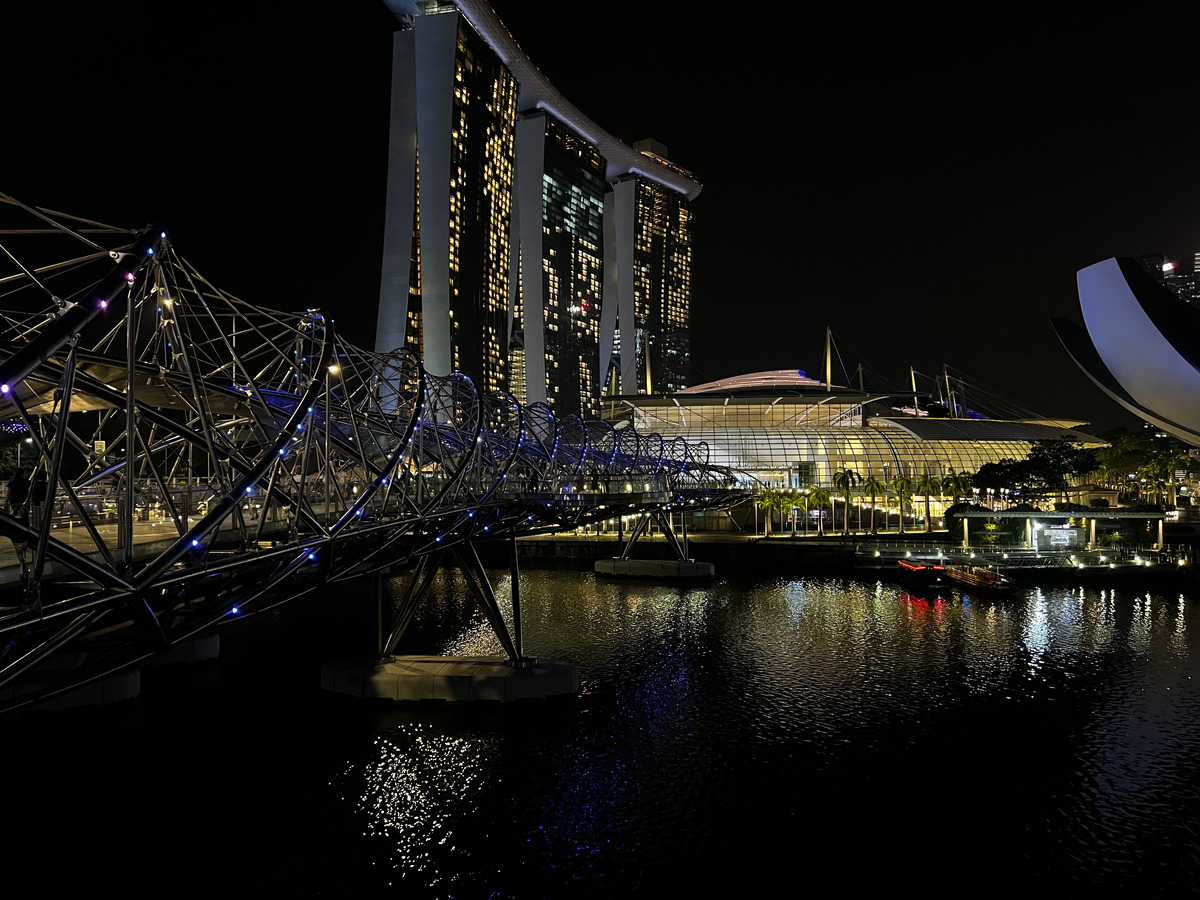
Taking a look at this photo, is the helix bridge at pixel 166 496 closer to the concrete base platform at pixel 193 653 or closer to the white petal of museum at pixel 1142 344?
the concrete base platform at pixel 193 653

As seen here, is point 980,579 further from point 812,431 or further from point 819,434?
point 812,431

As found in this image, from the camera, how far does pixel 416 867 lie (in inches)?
620

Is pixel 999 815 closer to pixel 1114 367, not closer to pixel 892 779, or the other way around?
pixel 892 779

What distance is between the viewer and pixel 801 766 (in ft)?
67.4

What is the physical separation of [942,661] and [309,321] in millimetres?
23593

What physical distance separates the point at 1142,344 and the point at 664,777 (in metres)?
51.9

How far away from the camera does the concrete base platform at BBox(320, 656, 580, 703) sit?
967 inches

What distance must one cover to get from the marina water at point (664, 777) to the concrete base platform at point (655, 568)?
19.1 metres

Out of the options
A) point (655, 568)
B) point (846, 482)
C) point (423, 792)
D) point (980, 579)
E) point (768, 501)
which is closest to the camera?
point (423, 792)

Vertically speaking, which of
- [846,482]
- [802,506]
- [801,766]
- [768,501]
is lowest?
[801,766]

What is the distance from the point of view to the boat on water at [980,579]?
43.3m

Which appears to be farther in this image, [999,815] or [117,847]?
[999,815]

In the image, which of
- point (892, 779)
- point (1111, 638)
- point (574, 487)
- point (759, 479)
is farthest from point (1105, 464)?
point (892, 779)

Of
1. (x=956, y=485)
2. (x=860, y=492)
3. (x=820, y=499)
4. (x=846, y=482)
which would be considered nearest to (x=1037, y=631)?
(x=820, y=499)
